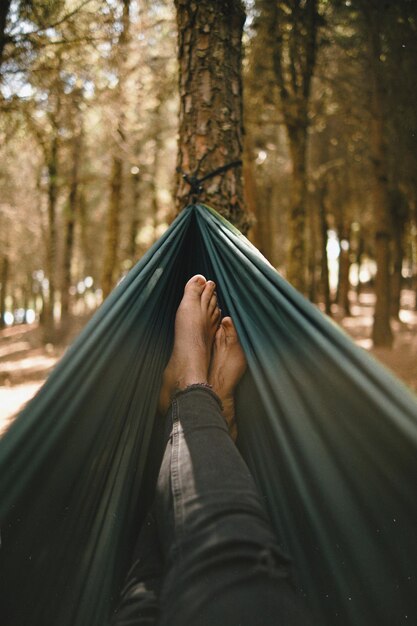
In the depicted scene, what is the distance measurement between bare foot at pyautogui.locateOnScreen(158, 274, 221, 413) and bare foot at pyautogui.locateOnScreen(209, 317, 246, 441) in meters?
0.04

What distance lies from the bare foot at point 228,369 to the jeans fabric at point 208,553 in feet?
1.09

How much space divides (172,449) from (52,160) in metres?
7.24

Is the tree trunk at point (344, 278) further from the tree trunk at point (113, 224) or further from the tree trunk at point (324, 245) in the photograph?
the tree trunk at point (113, 224)

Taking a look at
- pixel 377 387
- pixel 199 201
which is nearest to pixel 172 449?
pixel 377 387

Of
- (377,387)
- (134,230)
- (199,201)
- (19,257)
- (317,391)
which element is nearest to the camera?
(377,387)

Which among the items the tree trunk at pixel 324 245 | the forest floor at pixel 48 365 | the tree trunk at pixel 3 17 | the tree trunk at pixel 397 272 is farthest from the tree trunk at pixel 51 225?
the tree trunk at pixel 397 272

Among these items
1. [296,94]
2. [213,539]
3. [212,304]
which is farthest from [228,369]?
[296,94]

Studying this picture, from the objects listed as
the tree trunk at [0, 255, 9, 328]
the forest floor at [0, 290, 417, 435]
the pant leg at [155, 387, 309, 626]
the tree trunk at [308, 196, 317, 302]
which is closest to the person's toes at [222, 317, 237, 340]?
the pant leg at [155, 387, 309, 626]

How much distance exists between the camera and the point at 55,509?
0.99 m

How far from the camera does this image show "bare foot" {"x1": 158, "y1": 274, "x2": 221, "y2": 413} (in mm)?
1335

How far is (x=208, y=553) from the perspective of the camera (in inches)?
30.1

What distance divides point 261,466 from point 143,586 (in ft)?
1.56

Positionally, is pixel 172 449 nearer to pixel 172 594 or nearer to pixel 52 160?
pixel 172 594

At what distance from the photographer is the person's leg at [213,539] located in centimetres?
71
